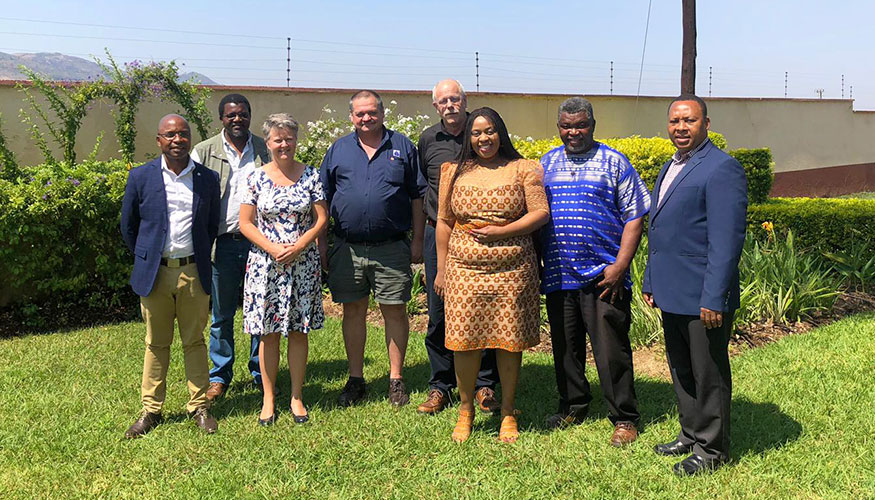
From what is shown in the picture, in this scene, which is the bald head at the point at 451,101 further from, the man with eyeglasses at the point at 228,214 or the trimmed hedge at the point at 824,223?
the trimmed hedge at the point at 824,223

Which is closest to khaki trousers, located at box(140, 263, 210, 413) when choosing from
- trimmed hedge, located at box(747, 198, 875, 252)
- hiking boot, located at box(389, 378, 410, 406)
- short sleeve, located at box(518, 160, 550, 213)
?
hiking boot, located at box(389, 378, 410, 406)

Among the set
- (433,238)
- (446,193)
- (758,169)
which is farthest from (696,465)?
(758,169)

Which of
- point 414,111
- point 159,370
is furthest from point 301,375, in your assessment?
point 414,111

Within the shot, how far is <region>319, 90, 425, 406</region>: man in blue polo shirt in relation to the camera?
15.8ft

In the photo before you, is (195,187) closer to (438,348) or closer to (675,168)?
(438,348)

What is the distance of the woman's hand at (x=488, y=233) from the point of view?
4.05 meters

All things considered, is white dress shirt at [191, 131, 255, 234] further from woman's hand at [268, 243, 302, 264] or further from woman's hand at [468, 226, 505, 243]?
woman's hand at [468, 226, 505, 243]

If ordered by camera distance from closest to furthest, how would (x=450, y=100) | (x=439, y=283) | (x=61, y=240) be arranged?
1. (x=439, y=283)
2. (x=450, y=100)
3. (x=61, y=240)

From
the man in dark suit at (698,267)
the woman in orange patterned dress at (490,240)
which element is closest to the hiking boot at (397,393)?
the woman in orange patterned dress at (490,240)

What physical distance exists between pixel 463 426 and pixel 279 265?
154 centimetres

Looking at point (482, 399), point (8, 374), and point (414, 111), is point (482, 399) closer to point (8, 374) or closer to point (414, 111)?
point (8, 374)

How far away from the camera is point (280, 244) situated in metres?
4.55

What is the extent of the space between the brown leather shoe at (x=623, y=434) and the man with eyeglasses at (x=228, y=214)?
8.46ft

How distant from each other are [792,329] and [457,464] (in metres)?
4.07
